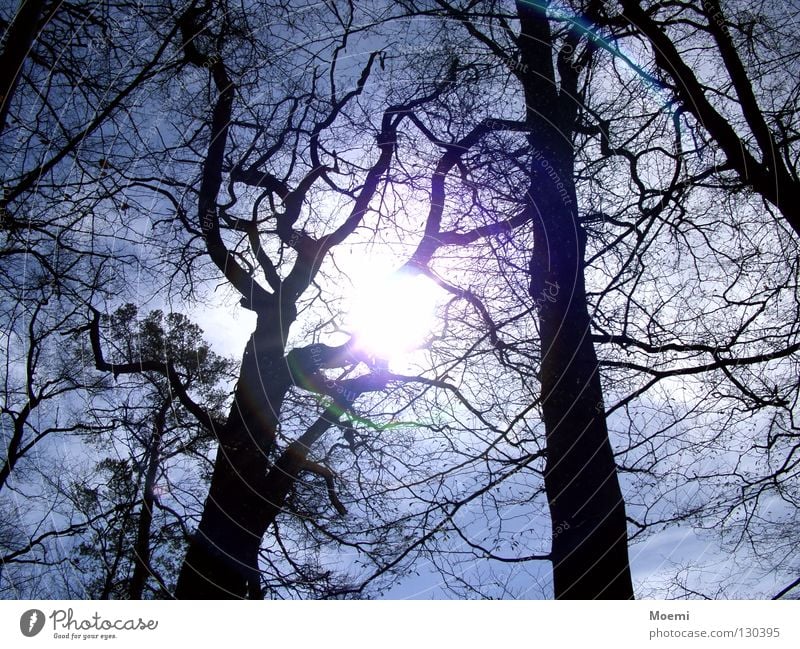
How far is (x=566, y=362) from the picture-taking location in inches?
115

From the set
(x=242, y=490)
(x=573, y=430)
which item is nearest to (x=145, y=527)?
(x=242, y=490)

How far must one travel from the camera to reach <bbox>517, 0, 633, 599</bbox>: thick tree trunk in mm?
2527

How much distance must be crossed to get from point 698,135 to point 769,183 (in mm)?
494

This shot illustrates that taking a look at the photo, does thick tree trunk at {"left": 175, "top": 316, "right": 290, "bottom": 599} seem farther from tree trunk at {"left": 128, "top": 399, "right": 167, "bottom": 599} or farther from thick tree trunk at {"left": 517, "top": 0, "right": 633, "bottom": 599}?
thick tree trunk at {"left": 517, "top": 0, "right": 633, "bottom": 599}

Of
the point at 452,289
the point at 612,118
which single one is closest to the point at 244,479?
the point at 452,289

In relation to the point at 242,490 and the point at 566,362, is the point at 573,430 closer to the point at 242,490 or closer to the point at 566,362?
the point at 566,362

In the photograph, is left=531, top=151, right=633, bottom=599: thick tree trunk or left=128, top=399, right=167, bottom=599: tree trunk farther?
left=128, top=399, right=167, bottom=599: tree trunk

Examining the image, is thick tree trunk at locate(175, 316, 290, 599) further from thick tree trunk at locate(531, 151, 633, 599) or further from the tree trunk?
thick tree trunk at locate(531, 151, 633, 599)

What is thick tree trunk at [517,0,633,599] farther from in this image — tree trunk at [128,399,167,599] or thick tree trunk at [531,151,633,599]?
tree trunk at [128,399,167,599]

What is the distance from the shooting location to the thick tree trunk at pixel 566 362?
253cm

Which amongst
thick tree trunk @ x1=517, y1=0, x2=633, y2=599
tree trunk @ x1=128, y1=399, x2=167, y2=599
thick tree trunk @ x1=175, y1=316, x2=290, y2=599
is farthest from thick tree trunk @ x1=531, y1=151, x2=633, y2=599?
tree trunk @ x1=128, y1=399, x2=167, y2=599

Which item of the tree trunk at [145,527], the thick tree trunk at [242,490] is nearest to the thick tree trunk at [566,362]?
the thick tree trunk at [242,490]

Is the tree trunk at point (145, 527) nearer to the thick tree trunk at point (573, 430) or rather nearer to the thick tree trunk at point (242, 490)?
the thick tree trunk at point (242, 490)

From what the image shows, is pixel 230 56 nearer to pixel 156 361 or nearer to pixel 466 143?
pixel 466 143
